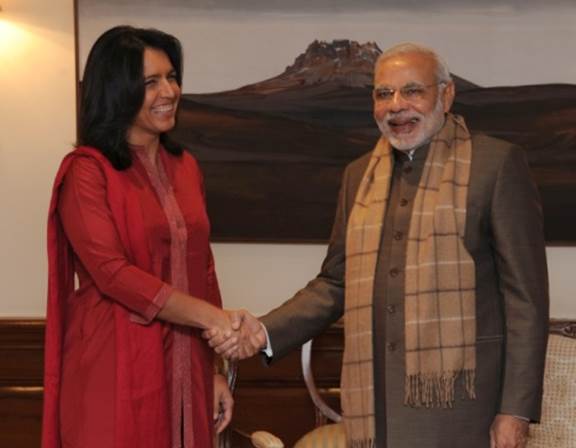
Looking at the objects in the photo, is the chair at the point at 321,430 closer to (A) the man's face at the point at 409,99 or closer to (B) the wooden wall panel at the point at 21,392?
(A) the man's face at the point at 409,99

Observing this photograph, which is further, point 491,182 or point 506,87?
point 506,87

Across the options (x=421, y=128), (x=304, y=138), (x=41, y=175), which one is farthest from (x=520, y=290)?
(x=41, y=175)

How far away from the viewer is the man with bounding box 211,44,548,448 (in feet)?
8.25

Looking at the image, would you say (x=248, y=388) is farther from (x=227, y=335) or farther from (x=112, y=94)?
(x=112, y=94)

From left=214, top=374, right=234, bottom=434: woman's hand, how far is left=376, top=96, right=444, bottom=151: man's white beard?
2.80 ft

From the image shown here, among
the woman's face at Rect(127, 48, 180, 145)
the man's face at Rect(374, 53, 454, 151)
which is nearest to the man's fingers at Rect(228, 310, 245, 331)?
the woman's face at Rect(127, 48, 180, 145)

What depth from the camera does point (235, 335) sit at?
9.37 ft

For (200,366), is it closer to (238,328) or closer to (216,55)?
(238,328)

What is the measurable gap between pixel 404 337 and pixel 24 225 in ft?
6.64

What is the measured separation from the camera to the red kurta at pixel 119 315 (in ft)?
8.50

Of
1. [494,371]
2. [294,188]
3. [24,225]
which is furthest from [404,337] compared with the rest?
[24,225]

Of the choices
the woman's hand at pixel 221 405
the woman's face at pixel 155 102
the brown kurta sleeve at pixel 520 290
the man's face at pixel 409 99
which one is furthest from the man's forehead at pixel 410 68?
the woman's hand at pixel 221 405

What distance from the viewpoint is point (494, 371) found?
2572mm

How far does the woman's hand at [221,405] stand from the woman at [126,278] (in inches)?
6.2
